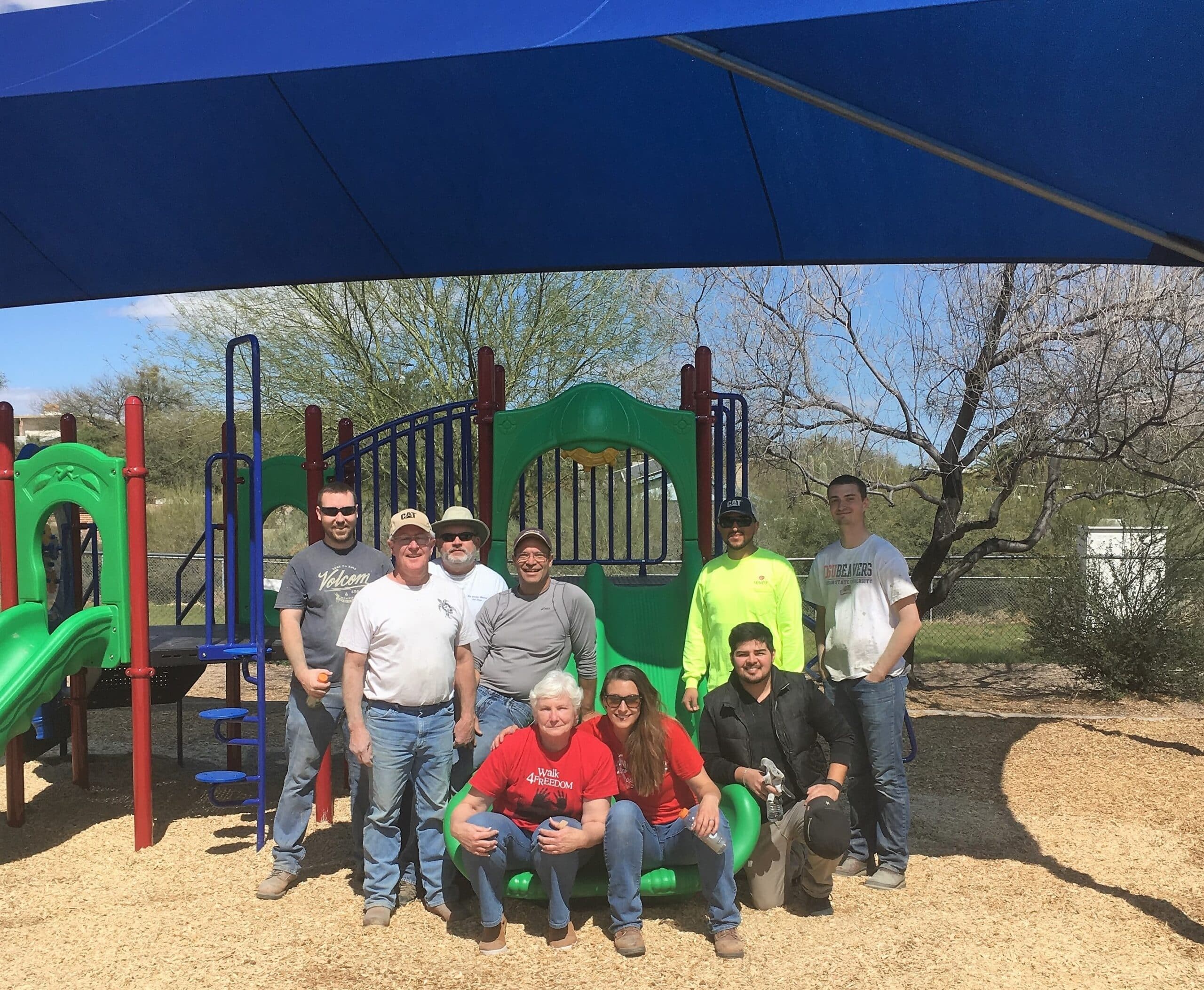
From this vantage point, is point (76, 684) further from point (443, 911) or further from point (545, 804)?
point (545, 804)

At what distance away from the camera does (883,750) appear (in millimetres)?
4766

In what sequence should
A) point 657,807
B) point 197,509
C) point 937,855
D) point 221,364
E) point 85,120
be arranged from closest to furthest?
1. point 657,807
2. point 85,120
3. point 937,855
4. point 221,364
5. point 197,509

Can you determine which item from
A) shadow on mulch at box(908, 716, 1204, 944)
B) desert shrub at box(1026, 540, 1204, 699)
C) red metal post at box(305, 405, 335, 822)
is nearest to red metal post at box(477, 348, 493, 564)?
red metal post at box(305, 405, 335, 822)

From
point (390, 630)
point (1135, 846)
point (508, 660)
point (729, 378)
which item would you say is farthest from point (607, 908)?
point (729, 378)

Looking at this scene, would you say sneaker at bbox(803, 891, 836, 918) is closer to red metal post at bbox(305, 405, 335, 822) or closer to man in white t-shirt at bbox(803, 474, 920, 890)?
man in white t-shirt at bbox(803, 474, 920, 890)

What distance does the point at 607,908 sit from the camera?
4.55 metres

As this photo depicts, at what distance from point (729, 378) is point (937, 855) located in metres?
6.26

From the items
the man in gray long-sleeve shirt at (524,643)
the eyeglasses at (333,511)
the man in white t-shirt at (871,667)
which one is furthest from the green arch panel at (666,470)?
the eyeglasses at (333,511)

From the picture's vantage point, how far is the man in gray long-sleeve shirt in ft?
15.7

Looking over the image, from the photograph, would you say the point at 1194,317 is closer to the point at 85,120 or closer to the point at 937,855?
the point at 937,855

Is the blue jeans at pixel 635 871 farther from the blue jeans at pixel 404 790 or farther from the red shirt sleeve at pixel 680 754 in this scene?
the blue jeans at pixel 404 790

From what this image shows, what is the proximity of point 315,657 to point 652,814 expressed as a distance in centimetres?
167

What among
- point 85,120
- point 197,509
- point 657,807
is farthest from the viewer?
point 197,509

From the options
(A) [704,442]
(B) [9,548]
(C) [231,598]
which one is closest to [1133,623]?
(A) [704,442]
